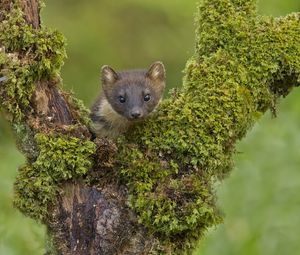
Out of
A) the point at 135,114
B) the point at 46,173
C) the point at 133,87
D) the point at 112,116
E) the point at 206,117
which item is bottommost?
the point at 46,173

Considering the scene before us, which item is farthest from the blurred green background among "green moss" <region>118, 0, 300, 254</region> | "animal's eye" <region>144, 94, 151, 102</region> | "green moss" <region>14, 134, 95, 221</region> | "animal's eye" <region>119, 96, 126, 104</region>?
"animal's eye" <region>119, 96, 126, 104</region>

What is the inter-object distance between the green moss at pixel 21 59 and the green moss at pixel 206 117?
62 cm

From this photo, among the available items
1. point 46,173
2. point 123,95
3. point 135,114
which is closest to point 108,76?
point 123,95

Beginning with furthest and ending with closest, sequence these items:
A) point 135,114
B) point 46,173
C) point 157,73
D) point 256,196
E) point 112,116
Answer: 1. point 256,196
2. point 157,73
3. point 112,116
4. point 135,114
5. point 46,173

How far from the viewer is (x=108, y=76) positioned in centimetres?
700

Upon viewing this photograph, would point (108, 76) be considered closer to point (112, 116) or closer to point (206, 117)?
point (112, 116)

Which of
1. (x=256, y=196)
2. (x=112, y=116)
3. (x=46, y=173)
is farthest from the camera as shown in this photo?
(x=256, y=196)

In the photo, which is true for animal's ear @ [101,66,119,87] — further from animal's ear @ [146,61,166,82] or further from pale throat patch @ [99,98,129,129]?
animal's ear @ [146,61,166,82]

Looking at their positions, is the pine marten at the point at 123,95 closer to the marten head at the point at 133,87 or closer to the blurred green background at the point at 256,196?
the marten head at the point at 133,87

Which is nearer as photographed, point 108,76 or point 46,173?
point 46,173

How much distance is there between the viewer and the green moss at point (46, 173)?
17.5 feet

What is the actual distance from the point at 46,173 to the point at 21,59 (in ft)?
2.26

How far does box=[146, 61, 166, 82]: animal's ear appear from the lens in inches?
271

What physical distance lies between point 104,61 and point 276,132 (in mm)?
5744
